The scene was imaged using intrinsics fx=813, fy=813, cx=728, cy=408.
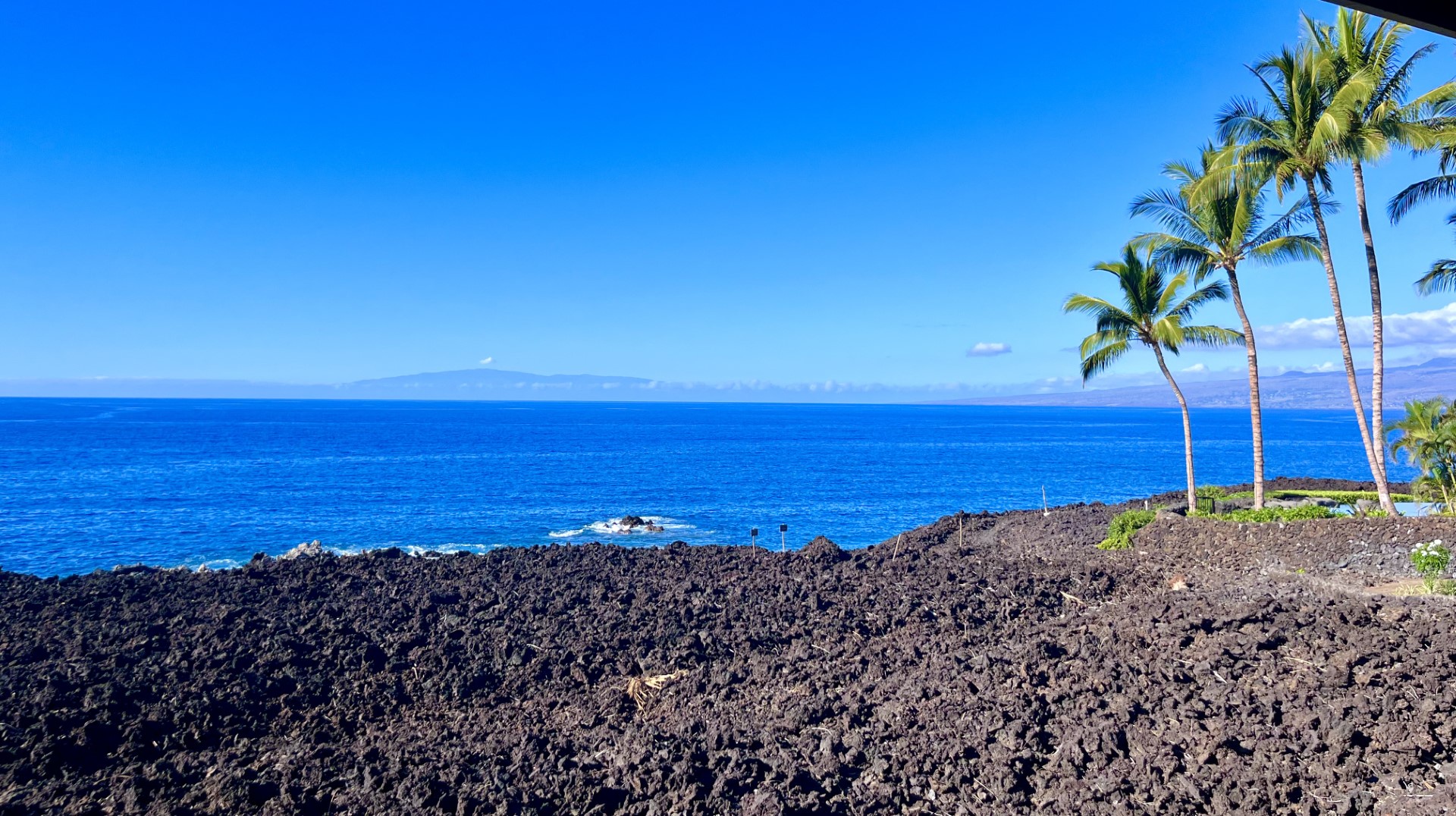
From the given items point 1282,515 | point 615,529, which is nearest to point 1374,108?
point 1282,515

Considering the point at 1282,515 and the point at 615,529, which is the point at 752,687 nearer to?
the point at 1282,515

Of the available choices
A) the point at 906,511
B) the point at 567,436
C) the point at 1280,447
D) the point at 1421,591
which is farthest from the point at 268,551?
the point at 1280,447

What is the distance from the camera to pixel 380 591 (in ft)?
51.8

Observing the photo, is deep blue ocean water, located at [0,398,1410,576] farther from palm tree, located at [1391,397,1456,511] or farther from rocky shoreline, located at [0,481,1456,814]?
palm tree, located at [1391,397,1456,511]

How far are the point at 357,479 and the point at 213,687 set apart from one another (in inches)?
1933

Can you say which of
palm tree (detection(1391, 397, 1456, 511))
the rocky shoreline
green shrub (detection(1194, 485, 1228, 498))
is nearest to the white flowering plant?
the rocky shoreline

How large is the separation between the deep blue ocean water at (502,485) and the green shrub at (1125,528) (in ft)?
39.3

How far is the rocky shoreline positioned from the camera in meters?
6.77

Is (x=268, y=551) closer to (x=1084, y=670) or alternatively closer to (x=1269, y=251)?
(x=1084, y=670)

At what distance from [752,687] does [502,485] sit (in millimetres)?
45381

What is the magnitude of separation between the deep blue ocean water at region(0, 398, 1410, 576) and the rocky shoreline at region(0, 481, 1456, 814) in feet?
54.1

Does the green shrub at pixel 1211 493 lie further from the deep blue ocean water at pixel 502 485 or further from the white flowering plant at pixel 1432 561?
the white flowering plant at pixel 1432 561

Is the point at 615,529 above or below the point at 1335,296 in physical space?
below

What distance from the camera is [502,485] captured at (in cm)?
5338
